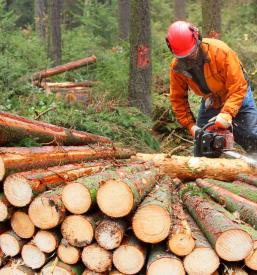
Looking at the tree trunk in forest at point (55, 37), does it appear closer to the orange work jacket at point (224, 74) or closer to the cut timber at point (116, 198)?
the orange work jacket at point (224, 74)

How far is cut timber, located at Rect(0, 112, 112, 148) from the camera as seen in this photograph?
385 cm

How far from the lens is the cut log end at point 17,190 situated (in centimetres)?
324

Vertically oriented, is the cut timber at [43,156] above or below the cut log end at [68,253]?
above

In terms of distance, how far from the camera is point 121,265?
310 cm

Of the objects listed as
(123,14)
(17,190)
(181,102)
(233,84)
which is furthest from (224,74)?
(123,14)

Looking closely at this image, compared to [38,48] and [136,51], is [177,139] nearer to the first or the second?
[136,51]

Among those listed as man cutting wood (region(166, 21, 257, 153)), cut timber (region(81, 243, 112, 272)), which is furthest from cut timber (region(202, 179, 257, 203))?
cut timber (region(81, 243, 112, 272))

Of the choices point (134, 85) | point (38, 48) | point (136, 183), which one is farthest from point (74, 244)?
point (38, 48)

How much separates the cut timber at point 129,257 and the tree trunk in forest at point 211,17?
26.0ft

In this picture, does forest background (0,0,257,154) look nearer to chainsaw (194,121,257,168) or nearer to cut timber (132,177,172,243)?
chainsaw (194,121,257,168)

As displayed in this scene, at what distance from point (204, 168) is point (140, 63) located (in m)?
3.82

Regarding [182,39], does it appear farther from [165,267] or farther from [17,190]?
[165,267]

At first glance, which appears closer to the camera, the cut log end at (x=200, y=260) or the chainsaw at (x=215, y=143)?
the cut log end at (x=200, y=260)

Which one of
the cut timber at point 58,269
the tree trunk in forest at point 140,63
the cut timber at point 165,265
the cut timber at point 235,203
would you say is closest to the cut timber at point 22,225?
the cut timber at point 58,269
